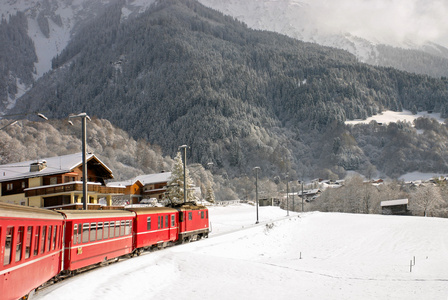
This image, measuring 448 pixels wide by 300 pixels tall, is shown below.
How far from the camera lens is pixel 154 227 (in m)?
32.2

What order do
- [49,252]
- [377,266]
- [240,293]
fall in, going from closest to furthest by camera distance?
[49,252] → [240,293] → [377,266]

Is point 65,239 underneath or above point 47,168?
underneath

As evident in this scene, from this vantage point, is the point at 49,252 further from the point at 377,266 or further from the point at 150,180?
the point at 150,180

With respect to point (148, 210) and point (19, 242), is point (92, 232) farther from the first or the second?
point (148, 210)

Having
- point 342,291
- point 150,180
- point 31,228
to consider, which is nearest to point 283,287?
point 342,291

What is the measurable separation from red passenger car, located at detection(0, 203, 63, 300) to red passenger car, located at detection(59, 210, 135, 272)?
147cm

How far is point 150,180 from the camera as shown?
106 m

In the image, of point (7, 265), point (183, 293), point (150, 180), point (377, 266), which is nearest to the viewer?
point (7, 265)

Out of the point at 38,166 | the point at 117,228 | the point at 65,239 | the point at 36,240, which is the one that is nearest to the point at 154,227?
the point at 117,228

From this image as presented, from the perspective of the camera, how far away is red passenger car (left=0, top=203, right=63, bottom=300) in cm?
1330

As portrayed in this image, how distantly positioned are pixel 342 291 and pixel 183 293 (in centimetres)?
958

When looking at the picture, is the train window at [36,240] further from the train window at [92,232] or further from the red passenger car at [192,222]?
the red passenger car at [192,222]

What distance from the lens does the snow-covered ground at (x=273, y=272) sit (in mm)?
20203

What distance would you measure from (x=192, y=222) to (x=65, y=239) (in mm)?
21718
